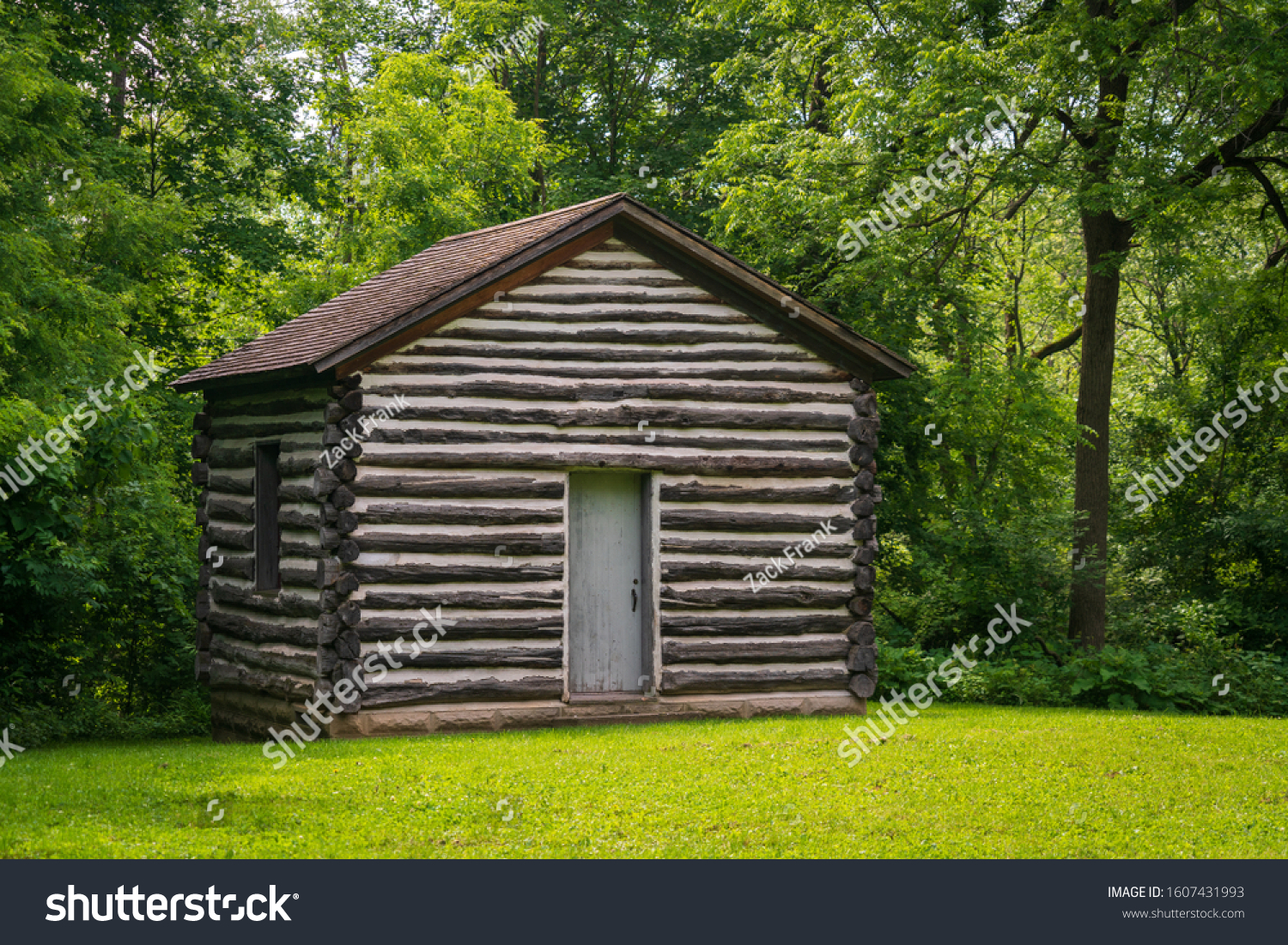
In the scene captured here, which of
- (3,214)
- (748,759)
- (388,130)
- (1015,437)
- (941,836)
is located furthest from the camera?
(388,130)

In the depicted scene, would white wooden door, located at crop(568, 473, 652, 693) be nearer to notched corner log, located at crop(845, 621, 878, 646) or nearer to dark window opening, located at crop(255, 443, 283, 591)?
notched corner log, located at crop(845, 621, 878, 646)

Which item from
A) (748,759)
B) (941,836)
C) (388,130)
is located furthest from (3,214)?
(941,836)

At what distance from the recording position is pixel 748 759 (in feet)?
35.5

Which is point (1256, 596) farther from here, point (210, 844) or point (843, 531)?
point (210, 844)

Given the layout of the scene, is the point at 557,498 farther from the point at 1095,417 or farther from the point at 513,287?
the point at 1095,417

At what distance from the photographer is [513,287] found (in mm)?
13305

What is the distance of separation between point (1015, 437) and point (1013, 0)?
699cm

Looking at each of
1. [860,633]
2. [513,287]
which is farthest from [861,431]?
[513,287]

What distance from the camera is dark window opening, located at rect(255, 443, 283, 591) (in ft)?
46.3

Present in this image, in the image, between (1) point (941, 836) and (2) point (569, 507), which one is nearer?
(1) point (941, 836)

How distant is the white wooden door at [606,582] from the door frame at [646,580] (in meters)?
0.03

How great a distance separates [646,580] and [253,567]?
171 inches

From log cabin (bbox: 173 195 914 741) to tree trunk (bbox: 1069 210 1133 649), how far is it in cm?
622

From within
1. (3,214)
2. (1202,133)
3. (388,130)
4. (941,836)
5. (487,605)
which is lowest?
(941,836)
